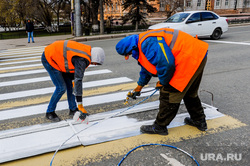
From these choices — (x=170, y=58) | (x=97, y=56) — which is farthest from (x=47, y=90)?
(x=170, y=58)

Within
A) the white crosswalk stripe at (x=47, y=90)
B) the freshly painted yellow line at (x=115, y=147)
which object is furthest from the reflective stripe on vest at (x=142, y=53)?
the white crosswalk stripe at (x=47, y=90)

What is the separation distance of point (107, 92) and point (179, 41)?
2848 mm

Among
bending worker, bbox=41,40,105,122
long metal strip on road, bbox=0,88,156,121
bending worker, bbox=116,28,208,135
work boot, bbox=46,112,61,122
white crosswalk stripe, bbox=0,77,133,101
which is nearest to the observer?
bending worker, bbox=116,28,208,135

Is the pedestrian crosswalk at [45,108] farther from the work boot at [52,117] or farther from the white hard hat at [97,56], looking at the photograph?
the white hard hat at [97,56]

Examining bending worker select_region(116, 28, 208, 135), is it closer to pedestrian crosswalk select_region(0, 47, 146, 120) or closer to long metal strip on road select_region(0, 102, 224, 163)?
long metal strip on road select_region(0, 102, 224, 163)

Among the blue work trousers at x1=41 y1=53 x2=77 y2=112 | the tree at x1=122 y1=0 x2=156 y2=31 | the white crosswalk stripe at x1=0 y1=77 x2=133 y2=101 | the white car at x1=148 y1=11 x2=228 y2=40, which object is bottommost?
the white crosswalk stripe at x1=0 y1=77 x2=133 y2=101

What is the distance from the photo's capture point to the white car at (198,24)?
12.2 m

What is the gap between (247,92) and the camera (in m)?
4.90

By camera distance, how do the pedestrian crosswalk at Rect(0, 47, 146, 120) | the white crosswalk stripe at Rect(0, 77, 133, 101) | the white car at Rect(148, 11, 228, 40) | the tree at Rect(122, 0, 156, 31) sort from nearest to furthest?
1. the pedestrian crosswalk at Rect(0, 47, 146, 120)
2. the white crosswalk stripe at Rect(0, 77, 133, 101)
3. the white car at Rect(148, 11, 228, 40)
4. the tree at Rect(122, 0, 156, 31)

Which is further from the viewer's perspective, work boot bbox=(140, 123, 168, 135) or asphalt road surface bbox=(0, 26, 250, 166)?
work boot bbox=(140, 123, 168, 135)

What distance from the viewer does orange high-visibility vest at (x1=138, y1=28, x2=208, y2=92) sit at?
2.71m

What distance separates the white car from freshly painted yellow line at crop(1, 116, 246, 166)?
9475 mm

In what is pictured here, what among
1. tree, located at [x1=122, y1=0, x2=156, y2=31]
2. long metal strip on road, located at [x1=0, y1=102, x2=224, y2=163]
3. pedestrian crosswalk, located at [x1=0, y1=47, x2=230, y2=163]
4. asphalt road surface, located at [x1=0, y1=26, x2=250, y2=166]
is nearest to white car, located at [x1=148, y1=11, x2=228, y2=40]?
Result: asphalt road surface, located at [x1=0, y1=26, x2=250, y2=166]

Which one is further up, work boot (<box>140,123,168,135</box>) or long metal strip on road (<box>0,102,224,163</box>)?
work boot (<box>140,123,168,135</box>)
